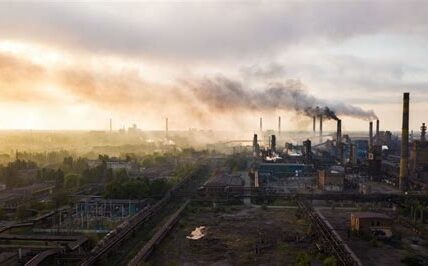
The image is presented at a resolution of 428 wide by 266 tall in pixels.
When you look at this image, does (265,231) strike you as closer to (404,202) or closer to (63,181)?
(404,202)

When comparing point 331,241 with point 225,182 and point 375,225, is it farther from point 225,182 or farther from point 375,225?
point 225,182

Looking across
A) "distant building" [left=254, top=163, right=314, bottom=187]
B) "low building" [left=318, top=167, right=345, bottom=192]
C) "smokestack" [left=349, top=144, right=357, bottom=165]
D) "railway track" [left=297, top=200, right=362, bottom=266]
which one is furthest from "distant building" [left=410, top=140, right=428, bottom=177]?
"railway track" [left=297, top=200, right=362, bottom=266]

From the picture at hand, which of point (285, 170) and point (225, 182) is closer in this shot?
point (225, 182)

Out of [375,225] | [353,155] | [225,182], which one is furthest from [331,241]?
[353,155]

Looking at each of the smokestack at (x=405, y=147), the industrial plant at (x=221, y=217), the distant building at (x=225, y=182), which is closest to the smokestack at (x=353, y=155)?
the industrial plant at (x=221, y=217)

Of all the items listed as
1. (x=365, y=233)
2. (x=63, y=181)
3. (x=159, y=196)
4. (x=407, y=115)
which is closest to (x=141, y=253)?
(x=365, y=233)

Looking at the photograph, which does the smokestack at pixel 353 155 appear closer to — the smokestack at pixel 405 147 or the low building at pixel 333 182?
the smokestack at pixel 405 147

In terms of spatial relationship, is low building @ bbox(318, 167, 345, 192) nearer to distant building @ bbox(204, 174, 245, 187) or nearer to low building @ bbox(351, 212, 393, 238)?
distant building @ bbox(204, 174, 245, 187)

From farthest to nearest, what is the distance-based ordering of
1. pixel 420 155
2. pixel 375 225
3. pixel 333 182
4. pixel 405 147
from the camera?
pixel 420 155 < pixel 405 147 < pixel 333 182 < pixel 375 225

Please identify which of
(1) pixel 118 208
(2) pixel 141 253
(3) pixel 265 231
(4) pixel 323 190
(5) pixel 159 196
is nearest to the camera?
(2) pixel 141 253
